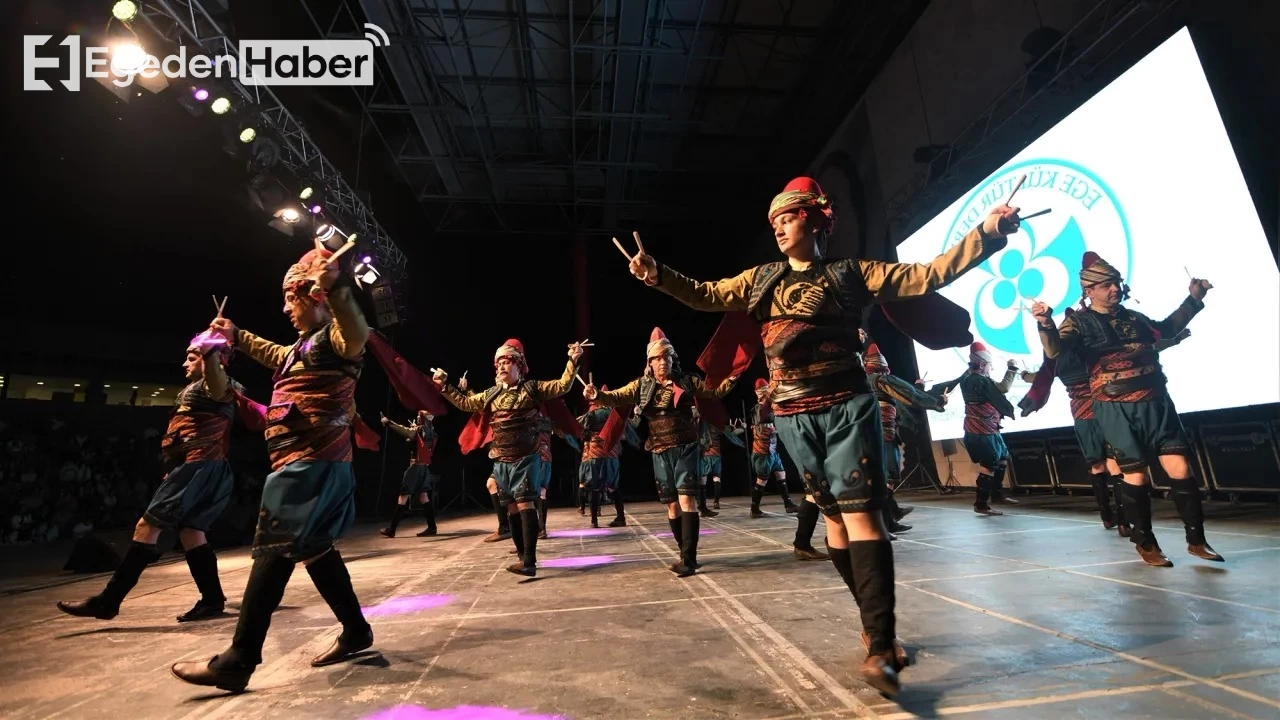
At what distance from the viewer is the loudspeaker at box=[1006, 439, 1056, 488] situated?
25.1ft

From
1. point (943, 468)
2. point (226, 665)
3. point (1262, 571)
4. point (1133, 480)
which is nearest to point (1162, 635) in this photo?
point (1262, 571)

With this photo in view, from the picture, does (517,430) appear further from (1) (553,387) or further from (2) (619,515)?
(2) (619,515)

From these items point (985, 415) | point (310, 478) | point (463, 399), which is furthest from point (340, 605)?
point (985, 415)

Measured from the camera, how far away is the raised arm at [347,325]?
2094mm

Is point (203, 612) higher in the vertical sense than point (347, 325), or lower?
lower

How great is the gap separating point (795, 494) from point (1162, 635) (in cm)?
1292

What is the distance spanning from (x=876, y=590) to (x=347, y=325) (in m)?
2.22

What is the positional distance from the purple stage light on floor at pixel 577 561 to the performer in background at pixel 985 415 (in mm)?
4414

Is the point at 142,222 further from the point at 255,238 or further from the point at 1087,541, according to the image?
the point at 1087,541

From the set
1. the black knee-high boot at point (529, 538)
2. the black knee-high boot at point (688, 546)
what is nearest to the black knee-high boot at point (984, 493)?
the black knee-high boot at point (688, 546)

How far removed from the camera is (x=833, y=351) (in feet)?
6.58

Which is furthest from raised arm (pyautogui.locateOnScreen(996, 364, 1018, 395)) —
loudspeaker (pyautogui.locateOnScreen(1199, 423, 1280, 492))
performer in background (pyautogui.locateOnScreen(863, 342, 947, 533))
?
loudspeaker (pyautogui.locateOnScreen(1199, 423, 1280, 492))

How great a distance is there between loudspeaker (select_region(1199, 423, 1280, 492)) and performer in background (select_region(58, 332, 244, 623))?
8.49m

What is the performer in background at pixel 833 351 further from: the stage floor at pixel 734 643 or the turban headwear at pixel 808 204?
the stage floor at pixel 734 643
